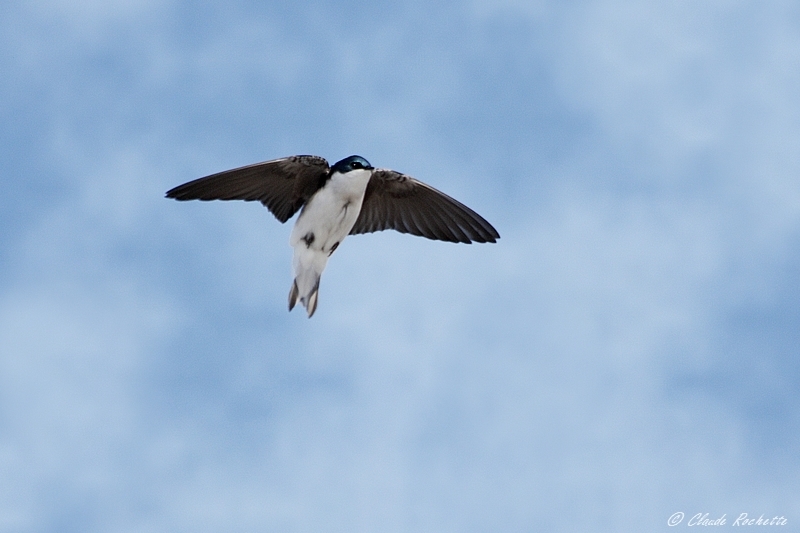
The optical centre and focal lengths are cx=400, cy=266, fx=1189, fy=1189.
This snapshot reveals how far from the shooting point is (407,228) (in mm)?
9078

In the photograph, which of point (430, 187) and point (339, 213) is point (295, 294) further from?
point (430, 187)

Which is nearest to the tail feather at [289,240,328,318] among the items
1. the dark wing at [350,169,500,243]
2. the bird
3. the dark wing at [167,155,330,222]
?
the bird

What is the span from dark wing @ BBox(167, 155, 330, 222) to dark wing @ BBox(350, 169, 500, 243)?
530 millimetres

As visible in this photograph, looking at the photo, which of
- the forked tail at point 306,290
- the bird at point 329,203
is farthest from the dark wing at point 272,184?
the forked tail at point 306,290

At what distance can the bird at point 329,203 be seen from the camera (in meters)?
8.32

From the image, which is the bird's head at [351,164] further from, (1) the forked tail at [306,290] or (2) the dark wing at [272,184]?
(1) the forked tail at [306,290]

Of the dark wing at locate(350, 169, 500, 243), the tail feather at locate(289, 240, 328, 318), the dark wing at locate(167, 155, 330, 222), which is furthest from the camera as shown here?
the dark wing at locate(350, 169, 500, 243)

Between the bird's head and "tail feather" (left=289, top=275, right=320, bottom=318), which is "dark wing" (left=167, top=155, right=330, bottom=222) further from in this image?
"tail feather" (left=289, top=275, right=320, bottom=318)

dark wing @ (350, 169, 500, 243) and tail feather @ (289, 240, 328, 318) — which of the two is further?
dark wing @ (350, 169, 500, 243)

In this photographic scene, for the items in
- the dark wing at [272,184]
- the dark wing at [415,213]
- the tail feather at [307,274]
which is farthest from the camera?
the dark wing at [415,213]

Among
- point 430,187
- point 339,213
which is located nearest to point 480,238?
point 430,187

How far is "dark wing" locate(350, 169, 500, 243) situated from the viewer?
350 inches

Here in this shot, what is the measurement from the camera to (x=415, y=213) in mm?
9031

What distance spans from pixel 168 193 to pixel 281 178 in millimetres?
836
